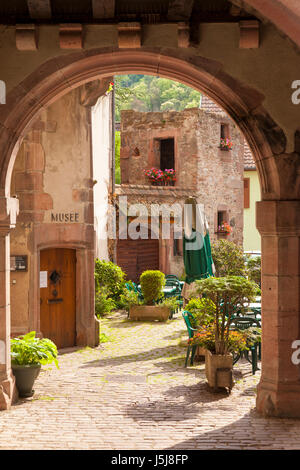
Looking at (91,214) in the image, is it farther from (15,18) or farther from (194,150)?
(194,150)

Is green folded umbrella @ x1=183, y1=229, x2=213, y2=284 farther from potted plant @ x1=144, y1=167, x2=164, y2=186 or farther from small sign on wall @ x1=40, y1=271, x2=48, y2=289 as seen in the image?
potted plant @ x1=144, y1=167, x2=164, y2=186

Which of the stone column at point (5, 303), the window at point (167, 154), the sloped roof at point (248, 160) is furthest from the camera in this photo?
the sloped roof at point (248, 160)

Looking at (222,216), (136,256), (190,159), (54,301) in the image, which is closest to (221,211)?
(222,216)

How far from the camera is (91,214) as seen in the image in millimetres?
10680

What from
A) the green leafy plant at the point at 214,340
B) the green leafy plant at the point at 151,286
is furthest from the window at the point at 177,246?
the green leafy plant at the point at 214,340

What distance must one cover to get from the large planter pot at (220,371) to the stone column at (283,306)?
88 centimetres

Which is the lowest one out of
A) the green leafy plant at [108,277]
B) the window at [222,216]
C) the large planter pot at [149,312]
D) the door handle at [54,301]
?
the large planter pot at [149,312]

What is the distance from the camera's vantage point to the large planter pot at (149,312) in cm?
1336

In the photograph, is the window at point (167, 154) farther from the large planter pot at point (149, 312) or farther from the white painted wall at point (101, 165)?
the large planter pot at point (149, 312)

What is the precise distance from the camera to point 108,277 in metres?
13.7

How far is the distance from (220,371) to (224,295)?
3.13ft

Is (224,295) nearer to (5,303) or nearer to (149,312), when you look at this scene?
(5,303)

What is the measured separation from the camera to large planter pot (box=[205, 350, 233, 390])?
23.4 feet

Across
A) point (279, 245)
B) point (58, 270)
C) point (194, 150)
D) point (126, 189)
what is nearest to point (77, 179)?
point (58, 270)
